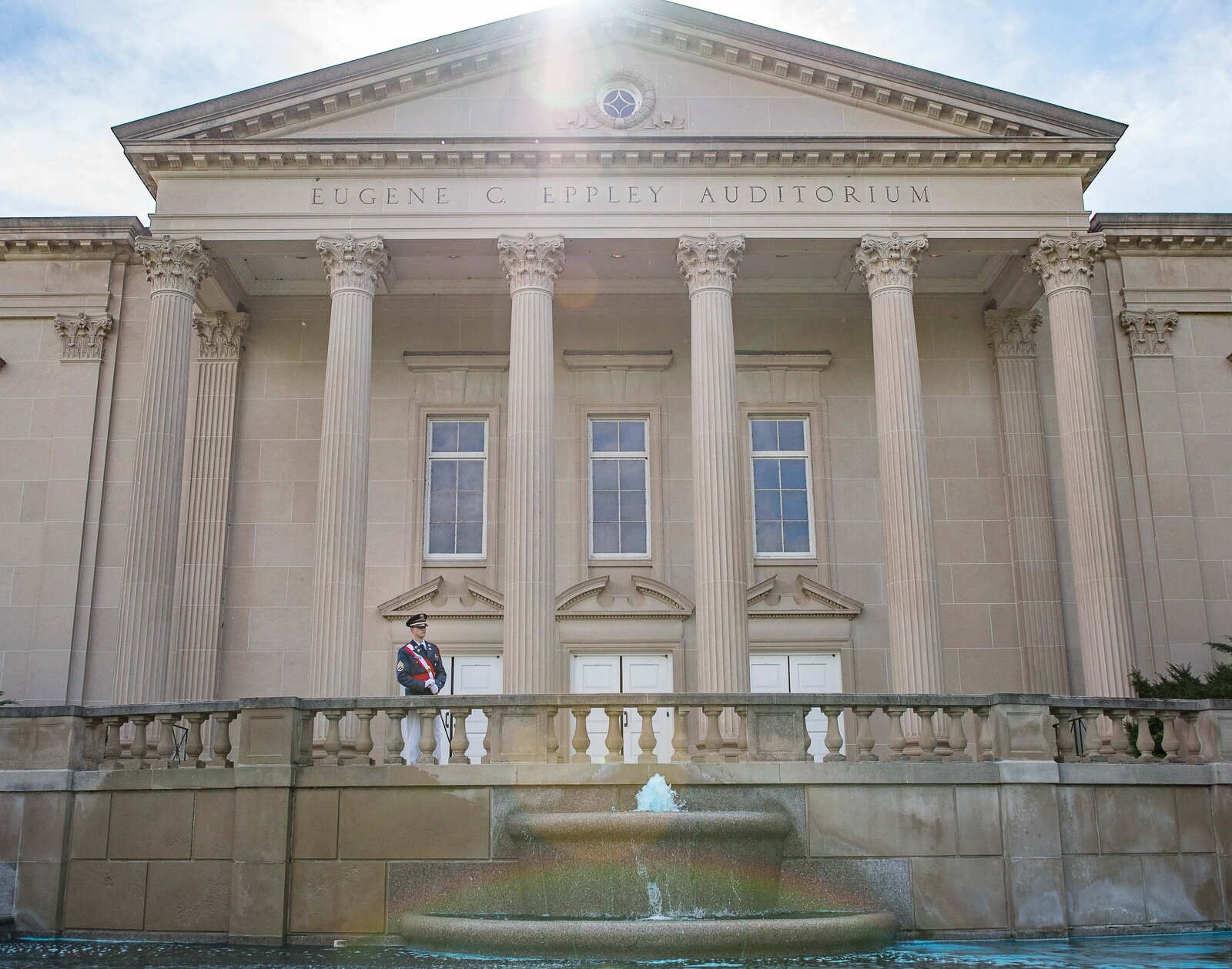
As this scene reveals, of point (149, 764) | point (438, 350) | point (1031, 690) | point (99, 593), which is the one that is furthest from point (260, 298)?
point (1031, 690)

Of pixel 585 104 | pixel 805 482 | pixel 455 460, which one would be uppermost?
pixel 585 104

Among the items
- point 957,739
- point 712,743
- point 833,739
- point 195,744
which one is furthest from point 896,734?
point 195,744

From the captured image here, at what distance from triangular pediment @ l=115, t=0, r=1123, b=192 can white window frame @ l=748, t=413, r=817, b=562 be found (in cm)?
572

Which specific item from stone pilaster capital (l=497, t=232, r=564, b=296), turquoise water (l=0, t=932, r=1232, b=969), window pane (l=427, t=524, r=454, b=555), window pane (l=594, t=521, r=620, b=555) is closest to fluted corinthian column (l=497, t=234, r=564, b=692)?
stone pilaster capital (l=497, t=232, r=564, b=296)

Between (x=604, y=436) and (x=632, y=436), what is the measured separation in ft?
1.95

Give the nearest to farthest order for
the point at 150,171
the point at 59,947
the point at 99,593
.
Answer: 1. the point at 59,947
2. the point at 150,171
3. the point at 99,593

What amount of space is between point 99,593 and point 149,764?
10.5 metres

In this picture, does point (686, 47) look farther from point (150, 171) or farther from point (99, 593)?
point (99, 593)

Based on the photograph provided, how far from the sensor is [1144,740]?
603 inches

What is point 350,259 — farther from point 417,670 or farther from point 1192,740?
point 1192,740

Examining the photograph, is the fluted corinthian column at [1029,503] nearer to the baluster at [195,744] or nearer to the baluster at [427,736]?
the baluster at [427,736]

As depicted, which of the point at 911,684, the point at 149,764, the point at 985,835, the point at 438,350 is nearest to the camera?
the point at 985,835

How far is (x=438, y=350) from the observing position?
86.3 ft

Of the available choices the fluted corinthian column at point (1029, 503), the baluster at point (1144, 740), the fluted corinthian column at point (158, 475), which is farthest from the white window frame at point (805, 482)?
the fluted corinthian column at point (158, 475)
